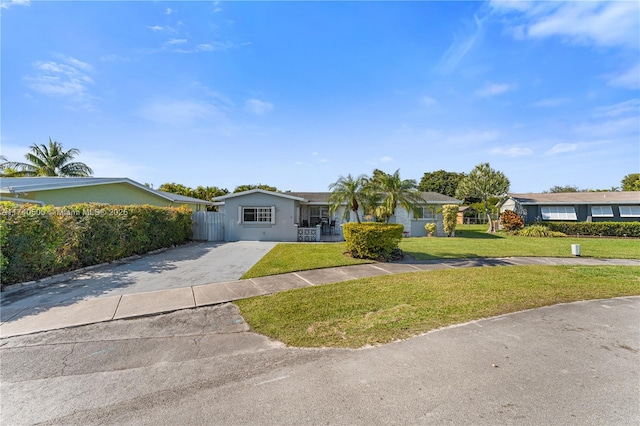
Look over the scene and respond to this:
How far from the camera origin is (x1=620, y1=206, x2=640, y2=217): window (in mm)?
21361

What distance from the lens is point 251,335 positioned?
4309mm

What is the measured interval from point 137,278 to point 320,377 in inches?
276

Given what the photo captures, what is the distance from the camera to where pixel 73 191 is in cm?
1270

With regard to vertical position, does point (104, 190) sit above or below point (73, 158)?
below

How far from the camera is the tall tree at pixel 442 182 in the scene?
46.8m

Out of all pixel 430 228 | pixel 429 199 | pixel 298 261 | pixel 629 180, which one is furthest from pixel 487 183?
pixel 629 180

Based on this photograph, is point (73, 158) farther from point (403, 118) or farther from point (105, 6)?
point (403, 118)

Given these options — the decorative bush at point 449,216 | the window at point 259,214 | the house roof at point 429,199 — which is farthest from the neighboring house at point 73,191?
the decorative bush at point 449,216

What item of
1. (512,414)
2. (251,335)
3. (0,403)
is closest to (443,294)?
(512,414)

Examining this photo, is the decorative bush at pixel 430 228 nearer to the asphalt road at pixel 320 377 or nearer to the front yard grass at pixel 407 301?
the front yard grass at pixel 407 301

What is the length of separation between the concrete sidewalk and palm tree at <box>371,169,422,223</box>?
3483mm

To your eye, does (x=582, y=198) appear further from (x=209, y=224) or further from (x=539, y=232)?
(x=209, y=224)

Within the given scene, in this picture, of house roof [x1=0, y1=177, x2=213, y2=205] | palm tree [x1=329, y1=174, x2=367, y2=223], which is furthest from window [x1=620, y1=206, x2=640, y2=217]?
house roof [x1=0, y1=177, x2=213, y2=205]

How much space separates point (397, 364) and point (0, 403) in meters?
4.34
